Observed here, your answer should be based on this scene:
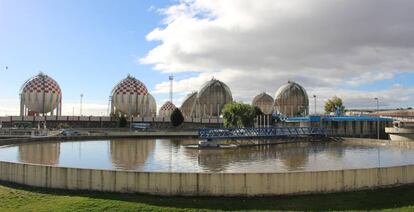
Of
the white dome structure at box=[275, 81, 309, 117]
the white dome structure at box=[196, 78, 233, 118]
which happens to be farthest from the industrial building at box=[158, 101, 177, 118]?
the white dome structure at box=[275, 81, 309, 117]

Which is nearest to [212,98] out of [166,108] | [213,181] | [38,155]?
[166,108]

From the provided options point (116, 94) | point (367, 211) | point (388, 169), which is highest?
point (116, 94)

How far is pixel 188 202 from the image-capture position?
14703 millimetres

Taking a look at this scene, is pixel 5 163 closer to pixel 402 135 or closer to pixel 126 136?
pixel 126 136

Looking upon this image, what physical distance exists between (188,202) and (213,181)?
1.17 metres

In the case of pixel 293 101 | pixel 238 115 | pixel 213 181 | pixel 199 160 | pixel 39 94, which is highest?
pixel 39 94

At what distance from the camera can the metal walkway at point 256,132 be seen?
34.2 meters

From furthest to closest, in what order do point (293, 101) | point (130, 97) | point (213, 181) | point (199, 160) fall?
point (293, 101) < point (130, 97) < point (199, 160) < point (213, 181)

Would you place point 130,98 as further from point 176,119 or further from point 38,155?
point 38,155

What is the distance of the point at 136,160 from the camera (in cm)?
2403

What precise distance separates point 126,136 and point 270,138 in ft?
A: 51.5

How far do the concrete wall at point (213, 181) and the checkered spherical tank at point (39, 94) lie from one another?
70828 millimetres

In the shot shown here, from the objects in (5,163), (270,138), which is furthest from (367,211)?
(270,138)

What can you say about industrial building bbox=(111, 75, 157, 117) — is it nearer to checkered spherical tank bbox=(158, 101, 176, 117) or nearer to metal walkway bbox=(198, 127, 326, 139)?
checkered spherical tank bbox=(158, 101, 176, 117)
